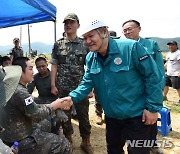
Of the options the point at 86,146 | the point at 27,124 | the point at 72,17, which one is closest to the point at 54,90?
the point at 86,146

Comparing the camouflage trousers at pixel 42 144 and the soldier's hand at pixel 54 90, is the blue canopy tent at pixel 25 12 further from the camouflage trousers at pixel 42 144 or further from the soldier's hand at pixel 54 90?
the camouflage trousers at pixel 42 144

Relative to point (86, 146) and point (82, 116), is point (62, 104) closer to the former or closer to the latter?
point (82, 116)

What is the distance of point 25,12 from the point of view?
500cm

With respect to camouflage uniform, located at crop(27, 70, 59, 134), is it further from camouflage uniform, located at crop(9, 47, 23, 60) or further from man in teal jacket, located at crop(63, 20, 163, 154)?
camouflage uniform, located at crop(9, 47, 23, 60)

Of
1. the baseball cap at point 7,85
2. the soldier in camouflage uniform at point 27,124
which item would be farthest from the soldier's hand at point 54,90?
the baseball cap at point 7,85

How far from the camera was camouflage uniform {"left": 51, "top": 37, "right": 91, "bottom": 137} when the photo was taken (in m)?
3.85

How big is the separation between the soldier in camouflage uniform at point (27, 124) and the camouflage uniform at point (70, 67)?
1.05 m

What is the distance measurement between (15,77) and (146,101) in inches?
54.5

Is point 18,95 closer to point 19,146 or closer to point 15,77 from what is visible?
point 19,146

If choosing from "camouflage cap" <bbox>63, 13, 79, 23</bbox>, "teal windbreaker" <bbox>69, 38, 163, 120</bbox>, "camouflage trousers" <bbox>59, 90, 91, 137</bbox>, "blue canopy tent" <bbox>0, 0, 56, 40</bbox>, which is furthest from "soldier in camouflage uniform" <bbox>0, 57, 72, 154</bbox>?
"blue canopy tent" <bbox>0, 0, 56, 40</bbox>

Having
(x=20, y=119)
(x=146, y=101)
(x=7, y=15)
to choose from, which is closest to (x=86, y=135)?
(x=20, y=119)

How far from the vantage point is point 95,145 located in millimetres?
4402

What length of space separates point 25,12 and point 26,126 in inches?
116

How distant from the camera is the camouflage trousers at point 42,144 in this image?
2.68m
